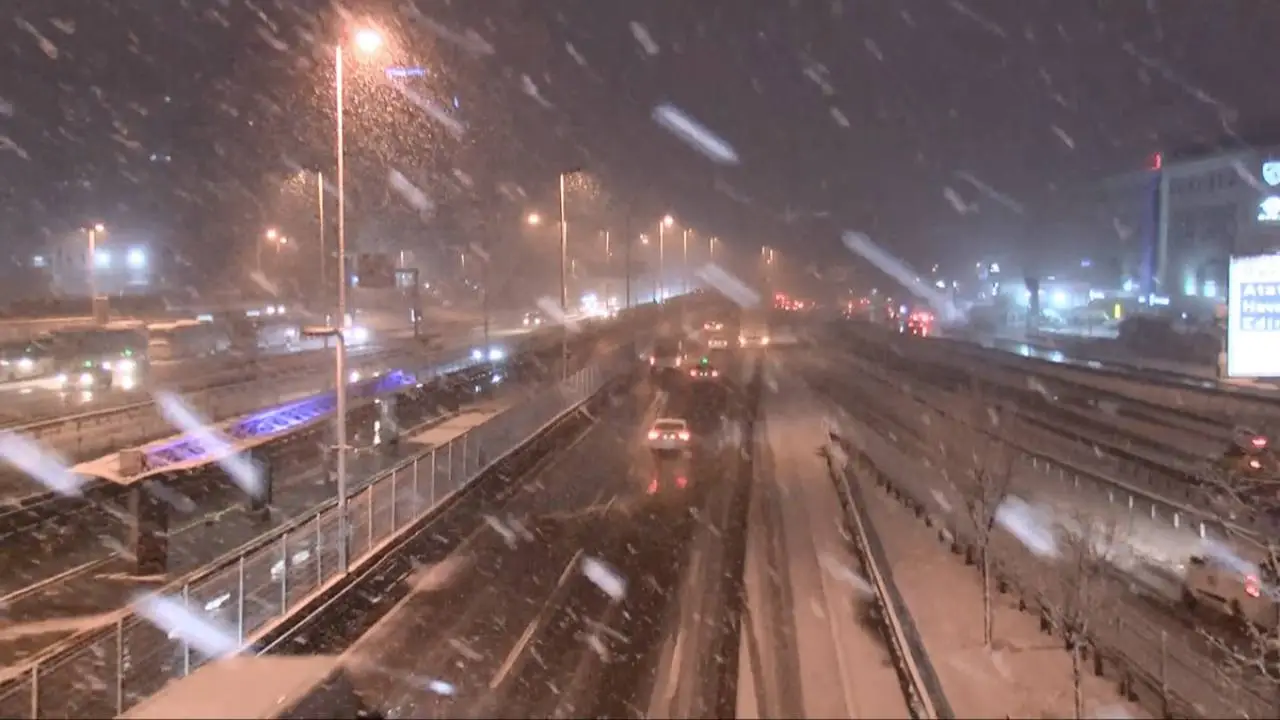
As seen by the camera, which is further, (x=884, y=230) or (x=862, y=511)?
(x=884, y=230)

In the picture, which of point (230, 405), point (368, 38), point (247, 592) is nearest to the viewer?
point (247, 592)

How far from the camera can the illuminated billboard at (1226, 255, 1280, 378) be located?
21.5 m

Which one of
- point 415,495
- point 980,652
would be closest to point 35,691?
point 980,652

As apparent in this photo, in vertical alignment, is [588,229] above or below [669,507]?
above

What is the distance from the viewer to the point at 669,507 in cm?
2536

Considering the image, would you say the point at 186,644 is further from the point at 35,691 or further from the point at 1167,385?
the point at 1167,385

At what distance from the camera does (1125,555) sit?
22609mm

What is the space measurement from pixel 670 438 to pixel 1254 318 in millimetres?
15571

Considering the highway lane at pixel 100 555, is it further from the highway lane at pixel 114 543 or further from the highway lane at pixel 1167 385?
the highway lane at pixel 1167 385

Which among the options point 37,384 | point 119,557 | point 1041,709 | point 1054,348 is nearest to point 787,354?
point 1054,348

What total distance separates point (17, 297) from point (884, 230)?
10109 cm

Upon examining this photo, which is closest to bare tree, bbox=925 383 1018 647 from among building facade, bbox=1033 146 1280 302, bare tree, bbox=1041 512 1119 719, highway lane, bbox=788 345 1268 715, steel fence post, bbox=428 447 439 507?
highway lane, bbox=788 345 1268 715

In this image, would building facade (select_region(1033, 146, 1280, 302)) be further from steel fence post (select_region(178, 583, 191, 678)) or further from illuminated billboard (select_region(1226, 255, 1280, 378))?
steel fence post (select_region(178, 583, 191, 678))

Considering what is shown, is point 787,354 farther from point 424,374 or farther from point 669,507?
point 669,507
